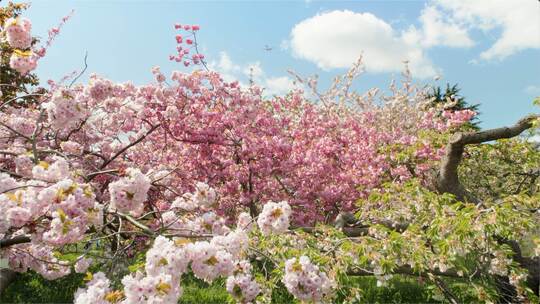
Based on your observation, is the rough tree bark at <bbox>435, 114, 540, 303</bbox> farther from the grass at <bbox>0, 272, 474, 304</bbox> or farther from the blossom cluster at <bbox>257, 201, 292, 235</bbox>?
the blossom cluster at <bbox>257, 201, 292, 235</bbox>

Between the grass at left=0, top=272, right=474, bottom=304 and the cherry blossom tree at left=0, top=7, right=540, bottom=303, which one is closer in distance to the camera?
the cherry blossom tree at left=0, top=7, right=540, bottom=303

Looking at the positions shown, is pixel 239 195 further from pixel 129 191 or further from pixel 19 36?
pixel 129 191

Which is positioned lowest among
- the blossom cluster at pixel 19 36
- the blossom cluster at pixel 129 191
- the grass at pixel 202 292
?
the grass at pixel 202 292

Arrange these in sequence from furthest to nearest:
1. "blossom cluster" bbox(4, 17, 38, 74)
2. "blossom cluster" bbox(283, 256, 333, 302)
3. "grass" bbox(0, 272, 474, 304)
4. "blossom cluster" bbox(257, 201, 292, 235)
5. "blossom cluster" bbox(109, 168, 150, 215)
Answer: "grass" bbox(0, 272, 474, 304) < "blossom cluster" bbox(4, 17, 38, 74) < "blossom cluster" bbox(257, 201, 292, 235) < "blossom cluster" bbox(109, 168, 150, 215) < "blossom cluster" bbox(283, 256, 333, 302)

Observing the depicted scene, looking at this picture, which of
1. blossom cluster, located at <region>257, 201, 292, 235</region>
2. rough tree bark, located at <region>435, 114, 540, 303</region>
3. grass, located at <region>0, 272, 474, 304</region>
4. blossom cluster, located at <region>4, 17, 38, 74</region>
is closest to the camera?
blossom cluster, located at <region>257, 201, 292, 235</region>

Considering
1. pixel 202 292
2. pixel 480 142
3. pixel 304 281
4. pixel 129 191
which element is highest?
pixel 129 191

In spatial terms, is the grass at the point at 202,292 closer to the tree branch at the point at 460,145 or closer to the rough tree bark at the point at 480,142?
the rough tree bark at the point at 480,142

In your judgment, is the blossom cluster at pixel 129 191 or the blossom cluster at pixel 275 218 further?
the blossom cluster at pixel 275 218

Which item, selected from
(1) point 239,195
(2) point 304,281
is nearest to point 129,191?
(2) point 304,281

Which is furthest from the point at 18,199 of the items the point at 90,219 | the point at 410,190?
the point at 410,190

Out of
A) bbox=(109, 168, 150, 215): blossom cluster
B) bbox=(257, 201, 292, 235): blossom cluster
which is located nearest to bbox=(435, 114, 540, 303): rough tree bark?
bbox=(257, 201, 292, 235): blossom cluster

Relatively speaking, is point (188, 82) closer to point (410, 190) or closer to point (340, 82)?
point (410, 190)

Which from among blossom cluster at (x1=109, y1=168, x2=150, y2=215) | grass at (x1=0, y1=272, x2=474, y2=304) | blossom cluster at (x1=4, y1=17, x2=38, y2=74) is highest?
blossom cluster at (x1=4, y1=17, x2=38, y2=74)

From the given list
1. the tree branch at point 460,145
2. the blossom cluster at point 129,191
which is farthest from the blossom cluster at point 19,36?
the tree branch at point 460,145
